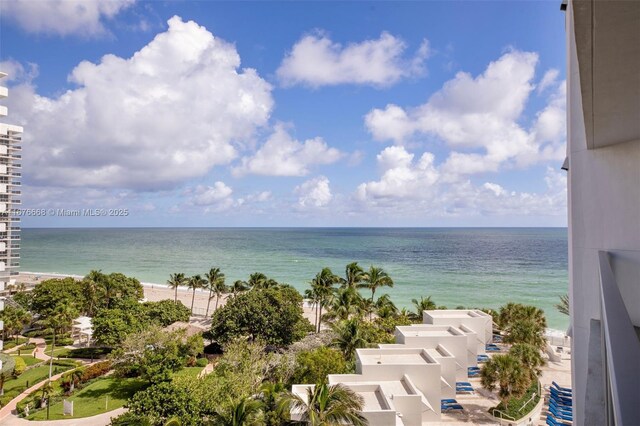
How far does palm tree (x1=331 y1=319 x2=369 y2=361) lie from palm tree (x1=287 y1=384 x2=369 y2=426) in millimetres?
8830

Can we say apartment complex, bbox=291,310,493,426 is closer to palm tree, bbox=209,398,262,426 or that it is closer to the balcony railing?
palm tree, bbox=209,398,262,426

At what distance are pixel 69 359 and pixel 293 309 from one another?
1694cm

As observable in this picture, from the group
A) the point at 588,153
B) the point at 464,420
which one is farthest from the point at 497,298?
the point at 588,153

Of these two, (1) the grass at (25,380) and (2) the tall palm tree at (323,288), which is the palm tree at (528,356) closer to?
(2) the tall palm tree at (323,288)

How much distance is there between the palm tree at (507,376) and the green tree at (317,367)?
23.9 feet

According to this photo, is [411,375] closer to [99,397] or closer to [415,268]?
[99,397]

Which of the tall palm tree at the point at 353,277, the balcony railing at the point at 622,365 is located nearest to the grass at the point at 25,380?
the tall palm tree at the point at 353,277

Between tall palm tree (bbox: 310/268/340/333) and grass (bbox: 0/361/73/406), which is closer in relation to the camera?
grass (bbox: 0/361/73/406)

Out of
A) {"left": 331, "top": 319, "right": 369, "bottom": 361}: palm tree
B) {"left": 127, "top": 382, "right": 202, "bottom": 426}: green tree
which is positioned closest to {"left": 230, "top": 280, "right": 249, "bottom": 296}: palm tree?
{"left": 331, "top": 319, "right": 369, "bottom": 361}: palm tree

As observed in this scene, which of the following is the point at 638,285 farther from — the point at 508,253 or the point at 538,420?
the point at 508,253

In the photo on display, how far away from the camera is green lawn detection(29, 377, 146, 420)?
786 inches

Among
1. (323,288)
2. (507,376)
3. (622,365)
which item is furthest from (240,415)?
(323,288)

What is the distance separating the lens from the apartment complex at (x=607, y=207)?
2.45 metres

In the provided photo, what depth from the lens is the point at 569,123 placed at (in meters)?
7.98
